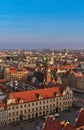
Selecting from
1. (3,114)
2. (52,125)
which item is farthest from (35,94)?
(52,125)

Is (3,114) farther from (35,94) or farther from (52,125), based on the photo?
(52,125)

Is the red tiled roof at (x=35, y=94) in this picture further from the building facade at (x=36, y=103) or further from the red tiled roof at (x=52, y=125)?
the red tiled roof at (x=52, y=125)

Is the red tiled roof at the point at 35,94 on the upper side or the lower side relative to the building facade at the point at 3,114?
upper

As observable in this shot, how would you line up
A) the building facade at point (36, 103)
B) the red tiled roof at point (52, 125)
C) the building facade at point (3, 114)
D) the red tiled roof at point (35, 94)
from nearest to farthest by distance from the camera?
the red tiled roof at point (52, 125)
the building facade at point (3, 114)
the building facade at point (36, 103)
the red tiled roof at point (35, 94)

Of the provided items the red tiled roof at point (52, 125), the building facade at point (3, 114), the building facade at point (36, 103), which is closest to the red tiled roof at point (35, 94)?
the building facade at point (36, 103)

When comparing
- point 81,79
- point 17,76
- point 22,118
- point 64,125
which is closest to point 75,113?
point 22,118

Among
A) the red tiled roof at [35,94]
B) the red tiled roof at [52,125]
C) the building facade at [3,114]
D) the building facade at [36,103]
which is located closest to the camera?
the red tiled roof at [52,125]

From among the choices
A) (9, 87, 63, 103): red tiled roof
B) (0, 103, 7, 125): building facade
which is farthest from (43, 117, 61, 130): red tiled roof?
(9, 87, 63, 103): red tiled roof

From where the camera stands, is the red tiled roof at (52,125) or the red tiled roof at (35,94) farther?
the red tiled roof at (35,94)

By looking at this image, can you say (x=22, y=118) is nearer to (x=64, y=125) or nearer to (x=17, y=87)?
(x=17, y=87)

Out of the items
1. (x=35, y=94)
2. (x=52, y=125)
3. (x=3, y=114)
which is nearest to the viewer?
(x=52, y=125)

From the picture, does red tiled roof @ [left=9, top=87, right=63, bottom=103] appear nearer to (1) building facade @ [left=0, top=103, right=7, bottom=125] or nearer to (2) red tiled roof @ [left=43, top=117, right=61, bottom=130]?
(1) building facade @ [left=0, top=103, right=7, bottom=125]
